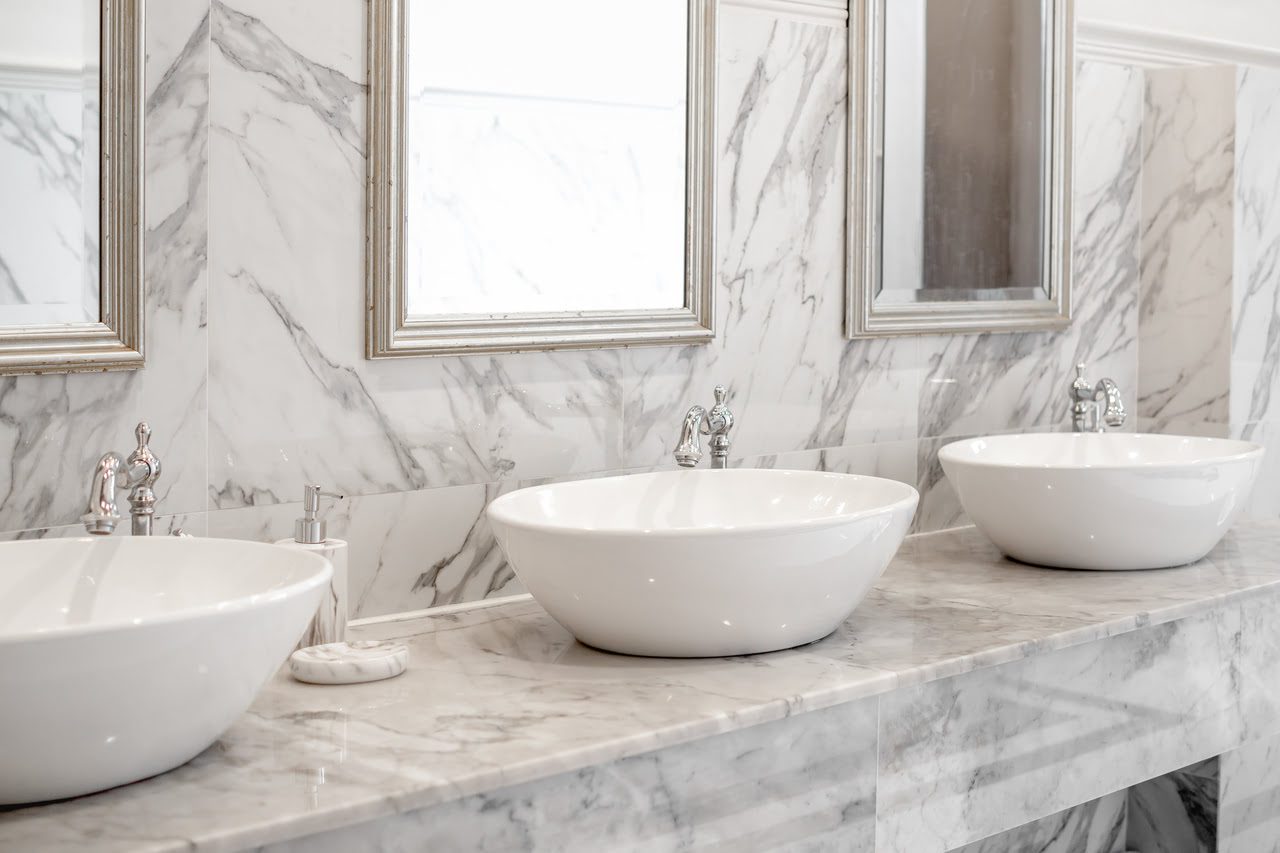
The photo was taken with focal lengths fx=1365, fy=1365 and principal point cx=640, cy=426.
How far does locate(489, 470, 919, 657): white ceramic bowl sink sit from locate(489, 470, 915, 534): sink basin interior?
0.08m

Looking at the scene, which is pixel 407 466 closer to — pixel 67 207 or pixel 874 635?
pixel 67 207

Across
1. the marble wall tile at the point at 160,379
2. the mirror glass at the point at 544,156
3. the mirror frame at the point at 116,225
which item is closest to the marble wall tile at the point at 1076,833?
the mirror glass at the point at 544,156

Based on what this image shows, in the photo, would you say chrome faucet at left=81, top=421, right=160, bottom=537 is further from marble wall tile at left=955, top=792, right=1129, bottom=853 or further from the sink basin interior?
marble wall tile at left=955, top=792, right=1129, bottom=853

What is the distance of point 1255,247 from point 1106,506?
0.89 m

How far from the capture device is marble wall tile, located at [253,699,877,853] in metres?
1.15

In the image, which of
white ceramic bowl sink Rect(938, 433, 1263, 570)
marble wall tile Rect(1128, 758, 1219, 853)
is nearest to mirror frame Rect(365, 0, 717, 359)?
white ceramic bowl sink Rect(938, 433, 1263, 570)

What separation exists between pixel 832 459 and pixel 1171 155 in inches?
37.6

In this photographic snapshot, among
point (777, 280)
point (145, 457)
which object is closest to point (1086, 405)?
point (777, 280)

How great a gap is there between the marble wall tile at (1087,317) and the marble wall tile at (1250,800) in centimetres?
67

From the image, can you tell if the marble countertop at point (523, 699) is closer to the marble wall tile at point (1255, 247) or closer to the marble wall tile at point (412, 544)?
the marble wall tile at point (412, 544)

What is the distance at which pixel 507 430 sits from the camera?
5.94 feet

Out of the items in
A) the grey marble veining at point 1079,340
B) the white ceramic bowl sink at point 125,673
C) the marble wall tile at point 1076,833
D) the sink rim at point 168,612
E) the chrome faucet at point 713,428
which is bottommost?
the marble wall tile at point 1076,833

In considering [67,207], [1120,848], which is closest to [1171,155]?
[1120,848]

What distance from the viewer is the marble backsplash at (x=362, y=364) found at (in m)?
1.52
